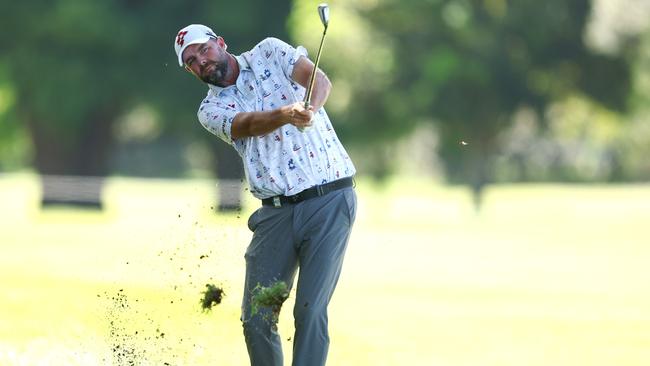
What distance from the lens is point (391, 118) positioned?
48.4 meters

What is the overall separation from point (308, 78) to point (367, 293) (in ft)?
37.5

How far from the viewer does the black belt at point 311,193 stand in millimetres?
7270

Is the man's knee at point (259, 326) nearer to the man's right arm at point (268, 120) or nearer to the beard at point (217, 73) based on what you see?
the man's right arm at point (268, 120)

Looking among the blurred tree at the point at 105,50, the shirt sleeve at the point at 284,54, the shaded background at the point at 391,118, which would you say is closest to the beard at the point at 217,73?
the shirt sleeve at the point at 284,54

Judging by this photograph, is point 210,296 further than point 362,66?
No

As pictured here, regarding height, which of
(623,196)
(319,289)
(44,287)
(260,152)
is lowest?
(623,196)

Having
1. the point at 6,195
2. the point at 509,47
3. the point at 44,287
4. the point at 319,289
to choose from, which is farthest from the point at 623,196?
the point at 319,289

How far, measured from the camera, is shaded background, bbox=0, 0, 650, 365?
20.4 metres

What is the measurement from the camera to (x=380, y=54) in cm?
4706

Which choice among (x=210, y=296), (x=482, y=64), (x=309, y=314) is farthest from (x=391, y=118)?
(x=309, y=314)

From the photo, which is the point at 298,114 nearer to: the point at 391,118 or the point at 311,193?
the point at 311,193

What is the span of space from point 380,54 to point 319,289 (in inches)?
1578

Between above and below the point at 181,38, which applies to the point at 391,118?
below

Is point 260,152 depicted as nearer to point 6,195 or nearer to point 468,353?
point 468,353
